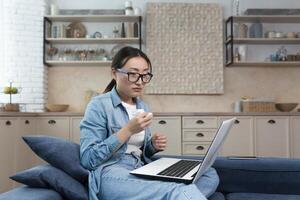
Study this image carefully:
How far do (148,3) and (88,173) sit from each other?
3860 mm

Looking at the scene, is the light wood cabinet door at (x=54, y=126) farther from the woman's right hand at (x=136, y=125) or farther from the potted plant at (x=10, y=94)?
the woman's right hand at (x=136, y=125)

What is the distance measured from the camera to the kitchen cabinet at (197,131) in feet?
14.7

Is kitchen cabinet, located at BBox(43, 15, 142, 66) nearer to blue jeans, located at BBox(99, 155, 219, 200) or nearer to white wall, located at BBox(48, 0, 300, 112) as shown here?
white wall, located at BBox(48, 0, 300, 112)

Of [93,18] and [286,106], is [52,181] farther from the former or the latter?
[286,106]

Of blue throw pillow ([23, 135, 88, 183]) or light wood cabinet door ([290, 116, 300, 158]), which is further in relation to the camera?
light wood cabinet door ([290, 116, 300, 158])

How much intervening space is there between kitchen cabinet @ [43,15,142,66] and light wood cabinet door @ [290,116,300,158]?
223 cm

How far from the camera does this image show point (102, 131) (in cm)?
166

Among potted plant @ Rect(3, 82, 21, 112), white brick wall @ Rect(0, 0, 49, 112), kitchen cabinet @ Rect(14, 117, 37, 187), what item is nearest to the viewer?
kitchen cabinet @ Rect(14, 117, 37, 187)

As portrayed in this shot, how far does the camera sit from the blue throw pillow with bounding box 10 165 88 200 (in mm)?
1412

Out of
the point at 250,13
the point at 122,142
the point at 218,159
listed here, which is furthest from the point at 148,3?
the point at 122,142

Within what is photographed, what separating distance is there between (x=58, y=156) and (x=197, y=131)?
3109mm

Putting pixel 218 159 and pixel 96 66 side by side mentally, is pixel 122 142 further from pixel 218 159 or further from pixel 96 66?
pixel 96 66

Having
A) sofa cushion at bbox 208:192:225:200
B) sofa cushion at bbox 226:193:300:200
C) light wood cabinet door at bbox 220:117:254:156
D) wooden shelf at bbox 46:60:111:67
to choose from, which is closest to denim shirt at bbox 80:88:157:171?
sofa cushion at bbox 208:192:225:200

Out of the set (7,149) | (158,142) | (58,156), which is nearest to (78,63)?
(7,149)
